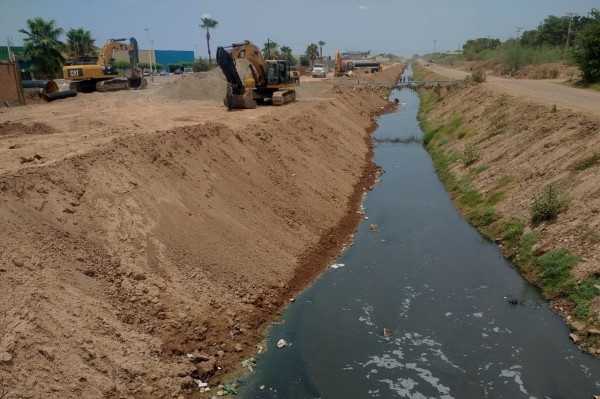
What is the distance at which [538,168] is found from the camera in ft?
62.5

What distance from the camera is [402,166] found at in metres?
28.8

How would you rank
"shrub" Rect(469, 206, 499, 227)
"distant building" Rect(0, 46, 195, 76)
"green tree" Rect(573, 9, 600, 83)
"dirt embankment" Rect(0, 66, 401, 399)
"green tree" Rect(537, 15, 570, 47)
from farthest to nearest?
"distant building" Rect(0, 46, 195, 76) < "green tree" Rect(537, 15, 570, 47) < "green tree" Rect(573, 9, 600, 83) < "shrub" Rect(469, 206, 499, 227) < "dirt embankment" Rect(0, 66, 401, 399)

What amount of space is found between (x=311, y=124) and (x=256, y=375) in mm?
20523

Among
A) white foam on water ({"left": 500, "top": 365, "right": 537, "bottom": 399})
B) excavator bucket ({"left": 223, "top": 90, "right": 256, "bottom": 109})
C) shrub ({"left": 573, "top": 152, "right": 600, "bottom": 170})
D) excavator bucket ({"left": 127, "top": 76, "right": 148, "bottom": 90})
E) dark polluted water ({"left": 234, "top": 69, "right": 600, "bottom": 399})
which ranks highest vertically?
excavator bucket ({"left": 127, "top": 76, "right": 148, "bottom": 90})

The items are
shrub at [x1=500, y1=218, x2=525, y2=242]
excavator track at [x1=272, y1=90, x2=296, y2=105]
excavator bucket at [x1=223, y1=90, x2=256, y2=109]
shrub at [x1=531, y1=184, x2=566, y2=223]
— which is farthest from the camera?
excavator track at [x1=272, y1=90, x2=296, y2=105]

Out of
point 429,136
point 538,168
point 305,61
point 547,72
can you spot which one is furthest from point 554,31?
point 538,168

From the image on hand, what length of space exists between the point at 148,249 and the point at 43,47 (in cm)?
3774

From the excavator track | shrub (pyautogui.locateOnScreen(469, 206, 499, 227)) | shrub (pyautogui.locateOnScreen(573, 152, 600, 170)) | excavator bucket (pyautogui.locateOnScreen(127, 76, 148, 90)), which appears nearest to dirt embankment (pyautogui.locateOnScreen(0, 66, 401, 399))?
shrub (pyautogui.locateOnScreen(469, 206, 499, 227))

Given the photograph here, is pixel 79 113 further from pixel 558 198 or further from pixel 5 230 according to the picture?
pixel 558 198

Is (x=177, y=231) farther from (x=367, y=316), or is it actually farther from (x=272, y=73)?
(x=272, y=73)

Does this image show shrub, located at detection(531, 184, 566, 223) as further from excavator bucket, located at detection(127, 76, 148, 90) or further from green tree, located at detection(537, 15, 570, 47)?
green tree, located at detection(537, 15, 570, 47)

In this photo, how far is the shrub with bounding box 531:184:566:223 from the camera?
15.3 metres

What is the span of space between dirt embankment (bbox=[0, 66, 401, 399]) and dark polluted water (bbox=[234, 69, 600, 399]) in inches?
41.8

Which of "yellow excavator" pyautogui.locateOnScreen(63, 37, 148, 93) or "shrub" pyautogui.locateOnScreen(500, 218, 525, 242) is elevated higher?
"yellow excavator" pyautogui.locateOnScreen(63, 37, 148, 93)
